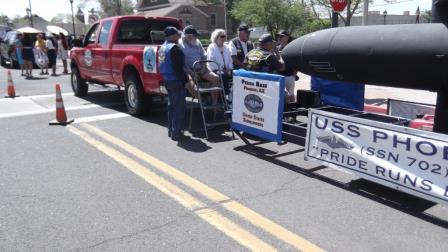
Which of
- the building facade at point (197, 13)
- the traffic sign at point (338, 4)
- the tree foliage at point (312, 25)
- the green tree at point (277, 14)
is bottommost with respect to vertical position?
the traffic sign at point (338, 4)

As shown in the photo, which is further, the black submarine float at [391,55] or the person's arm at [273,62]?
the person's arm at [273,62]

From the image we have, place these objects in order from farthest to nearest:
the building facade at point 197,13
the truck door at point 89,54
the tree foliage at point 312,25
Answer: the building facade at point 197,13, the tree foliage at point 312,25, the truck door at point 89,54

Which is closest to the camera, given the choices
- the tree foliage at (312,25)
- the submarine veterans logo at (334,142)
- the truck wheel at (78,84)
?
the submarine veterans logo at (334,142)

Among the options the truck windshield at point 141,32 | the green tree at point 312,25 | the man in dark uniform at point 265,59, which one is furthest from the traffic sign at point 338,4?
the green tree at point 312,25

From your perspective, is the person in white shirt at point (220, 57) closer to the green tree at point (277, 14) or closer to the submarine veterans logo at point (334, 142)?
the submarine veterans logo at point (334, 142)

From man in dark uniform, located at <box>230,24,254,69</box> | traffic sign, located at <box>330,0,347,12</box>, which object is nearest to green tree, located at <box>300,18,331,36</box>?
traffic sign, located at <box>330,0,347,12</box>

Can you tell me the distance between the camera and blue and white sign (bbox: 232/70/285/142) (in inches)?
228

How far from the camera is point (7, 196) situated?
15.8ft

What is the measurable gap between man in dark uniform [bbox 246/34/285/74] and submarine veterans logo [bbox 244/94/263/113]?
31.6 inches

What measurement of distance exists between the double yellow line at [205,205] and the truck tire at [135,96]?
209 cm

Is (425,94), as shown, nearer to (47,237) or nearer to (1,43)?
(47,237)

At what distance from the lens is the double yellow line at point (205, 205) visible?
369 cm

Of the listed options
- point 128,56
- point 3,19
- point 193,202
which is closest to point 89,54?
point 128,56

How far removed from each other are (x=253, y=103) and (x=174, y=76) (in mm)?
1495
